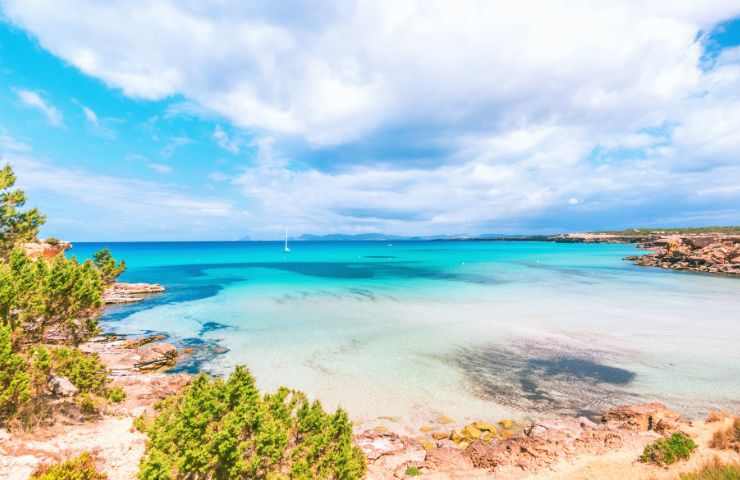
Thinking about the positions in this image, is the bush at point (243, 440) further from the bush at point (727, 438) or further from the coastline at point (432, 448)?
the bush at point (727, 438)

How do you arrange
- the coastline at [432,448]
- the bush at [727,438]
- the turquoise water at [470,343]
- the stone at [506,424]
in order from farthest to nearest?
the turquoise water at [470,343] → the stone at [506,424] → the bush at [727,438] → the coastline at [432,448]

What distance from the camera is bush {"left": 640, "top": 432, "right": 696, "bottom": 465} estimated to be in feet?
34.0

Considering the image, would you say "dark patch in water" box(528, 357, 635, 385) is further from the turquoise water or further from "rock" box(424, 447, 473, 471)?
"rock" box(424, 447, 473, 471)

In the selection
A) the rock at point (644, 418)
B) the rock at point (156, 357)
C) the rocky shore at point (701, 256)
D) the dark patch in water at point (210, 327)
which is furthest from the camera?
the rocky shore at point (701, 256)

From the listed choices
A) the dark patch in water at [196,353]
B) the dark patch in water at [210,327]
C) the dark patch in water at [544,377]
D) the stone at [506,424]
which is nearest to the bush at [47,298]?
the dark patch in water at [196,353]

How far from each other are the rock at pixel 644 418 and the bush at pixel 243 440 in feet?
37.3

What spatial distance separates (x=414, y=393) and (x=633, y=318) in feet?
89.3

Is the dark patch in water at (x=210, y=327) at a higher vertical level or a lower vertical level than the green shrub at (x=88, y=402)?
lower

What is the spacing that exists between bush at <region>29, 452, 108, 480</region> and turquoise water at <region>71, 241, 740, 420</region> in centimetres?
989

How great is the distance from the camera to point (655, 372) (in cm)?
1978

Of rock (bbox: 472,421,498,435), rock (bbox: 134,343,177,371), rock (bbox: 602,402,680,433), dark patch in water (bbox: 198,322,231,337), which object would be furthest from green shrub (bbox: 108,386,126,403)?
rock (bbox: 602,402,680,433)

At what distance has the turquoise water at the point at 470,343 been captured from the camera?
17375 millimetres

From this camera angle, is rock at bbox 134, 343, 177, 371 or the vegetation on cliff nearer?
the vegetation on cliff

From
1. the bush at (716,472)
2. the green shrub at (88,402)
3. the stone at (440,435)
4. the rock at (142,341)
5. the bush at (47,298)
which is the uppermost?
the bush at (47,298)
